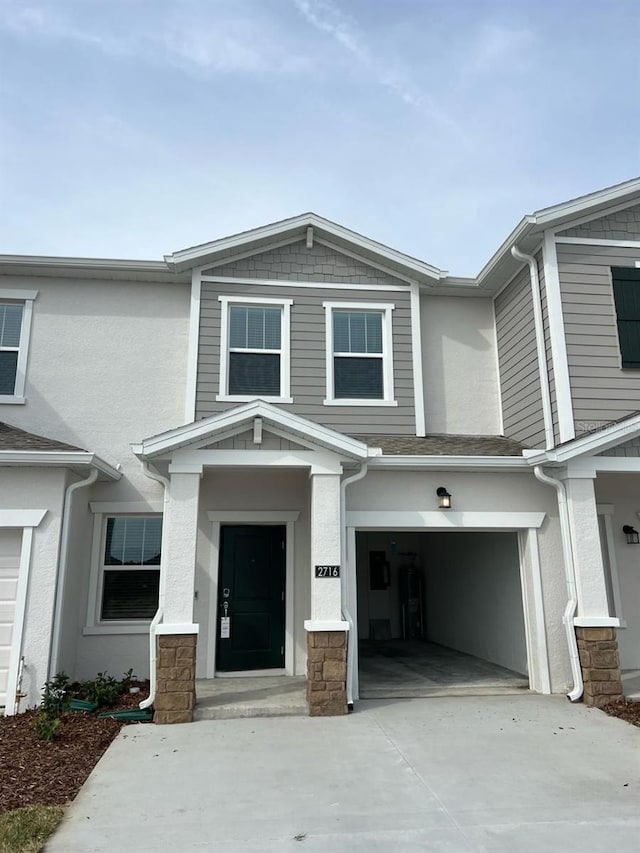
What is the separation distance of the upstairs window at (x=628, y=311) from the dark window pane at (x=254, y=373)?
5030 mm

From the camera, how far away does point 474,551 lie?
32.7ft

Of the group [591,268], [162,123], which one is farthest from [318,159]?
[591,268]

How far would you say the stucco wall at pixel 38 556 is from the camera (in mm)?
6719

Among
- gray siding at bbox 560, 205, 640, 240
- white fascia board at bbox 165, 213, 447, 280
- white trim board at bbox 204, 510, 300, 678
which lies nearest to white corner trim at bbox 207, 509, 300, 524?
white trim board at bbox 204, 510, 300, 678

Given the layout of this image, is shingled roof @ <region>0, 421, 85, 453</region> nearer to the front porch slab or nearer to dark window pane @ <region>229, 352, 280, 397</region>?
dark window pane @ <region>229, 352, 280, 397</region>

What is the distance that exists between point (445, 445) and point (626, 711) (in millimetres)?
3819

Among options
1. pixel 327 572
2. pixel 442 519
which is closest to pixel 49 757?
pixel 327 572

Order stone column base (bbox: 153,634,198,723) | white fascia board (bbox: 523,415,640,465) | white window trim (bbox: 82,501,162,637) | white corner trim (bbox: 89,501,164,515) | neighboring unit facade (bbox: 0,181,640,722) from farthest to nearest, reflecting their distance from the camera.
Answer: white corner trim (bbox: 89,501,164,515) < white window trim (bbox: 82,501,162,637) < white fascia board (bbox: 523,415,640,465) < neighboring unit facade (bbox: 0,181,640,722) < stone column base (bbox: 153,634,198,723)

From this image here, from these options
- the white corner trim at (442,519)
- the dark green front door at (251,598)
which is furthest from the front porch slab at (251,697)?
the white corner trim at (442,519)

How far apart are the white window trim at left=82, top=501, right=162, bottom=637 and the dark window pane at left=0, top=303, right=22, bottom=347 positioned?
290cm

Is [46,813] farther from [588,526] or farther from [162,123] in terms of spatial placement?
[162,123]

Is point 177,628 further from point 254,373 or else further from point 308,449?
point 254,373

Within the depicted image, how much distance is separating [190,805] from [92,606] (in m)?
4.55

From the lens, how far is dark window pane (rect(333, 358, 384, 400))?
9180mm
